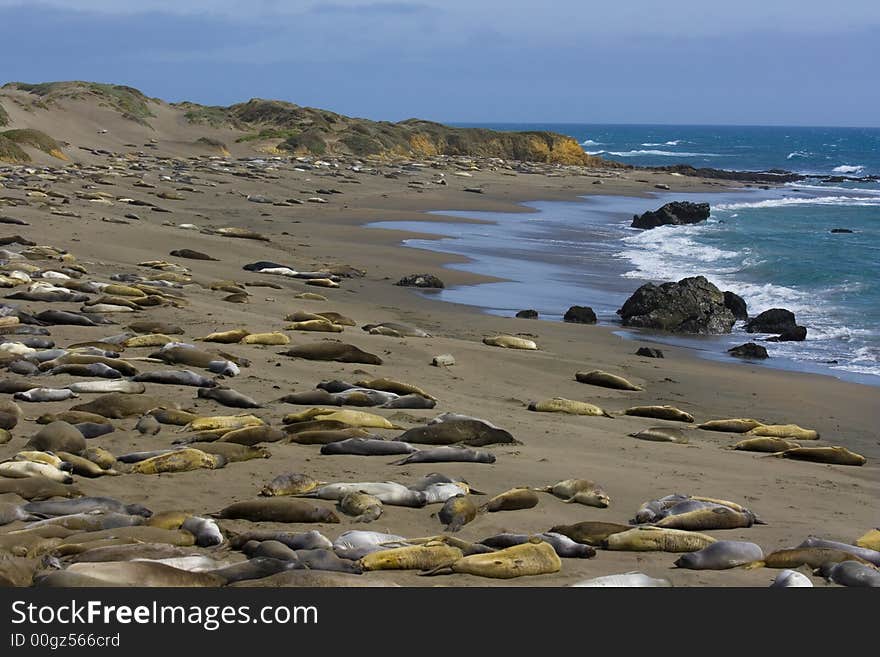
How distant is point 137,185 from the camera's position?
29219 mm

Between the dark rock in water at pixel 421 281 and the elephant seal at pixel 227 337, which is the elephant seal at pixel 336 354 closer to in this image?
the elephant seal at pixel 227 337

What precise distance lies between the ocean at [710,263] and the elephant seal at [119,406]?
27.0 ft

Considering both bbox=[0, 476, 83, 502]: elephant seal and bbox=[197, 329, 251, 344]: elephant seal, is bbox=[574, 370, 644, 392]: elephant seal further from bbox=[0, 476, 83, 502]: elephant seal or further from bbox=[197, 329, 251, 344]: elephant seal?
bbox=[0, 476, 83, 502]: elephant seal

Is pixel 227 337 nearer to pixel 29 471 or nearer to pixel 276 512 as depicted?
pixel 29 471

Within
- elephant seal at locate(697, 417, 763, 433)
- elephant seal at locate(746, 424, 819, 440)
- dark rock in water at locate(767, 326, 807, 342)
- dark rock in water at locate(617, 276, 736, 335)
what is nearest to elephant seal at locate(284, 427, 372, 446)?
elephant seal at locate(697, 417, 763, 433)

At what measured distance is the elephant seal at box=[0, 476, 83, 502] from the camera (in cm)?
563

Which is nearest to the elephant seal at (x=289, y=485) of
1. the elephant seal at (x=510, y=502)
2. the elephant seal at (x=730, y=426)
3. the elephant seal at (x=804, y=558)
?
the elephant seal at (x=510, y=502)

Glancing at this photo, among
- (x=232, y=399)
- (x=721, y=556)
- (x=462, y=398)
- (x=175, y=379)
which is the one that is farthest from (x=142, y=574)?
(x=462, y=398)

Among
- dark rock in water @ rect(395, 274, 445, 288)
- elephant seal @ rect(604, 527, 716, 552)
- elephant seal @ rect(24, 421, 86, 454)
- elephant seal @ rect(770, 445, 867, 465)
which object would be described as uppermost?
elephant seal @ rect(24, 421, 86, 454)

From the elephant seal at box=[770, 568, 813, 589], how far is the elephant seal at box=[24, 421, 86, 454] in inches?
162

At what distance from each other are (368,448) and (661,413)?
350 cm

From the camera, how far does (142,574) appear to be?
4129 millimetres

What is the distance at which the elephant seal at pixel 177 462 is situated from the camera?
6.29 meters
